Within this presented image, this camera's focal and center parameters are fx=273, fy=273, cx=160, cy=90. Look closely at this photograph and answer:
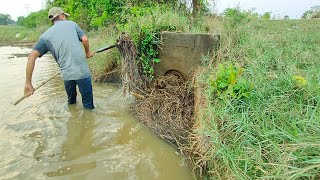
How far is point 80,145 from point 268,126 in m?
2.36

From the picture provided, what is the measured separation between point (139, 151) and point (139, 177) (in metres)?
0.59

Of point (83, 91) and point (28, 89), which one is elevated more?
point (28, 89)

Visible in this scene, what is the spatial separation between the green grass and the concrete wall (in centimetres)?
104

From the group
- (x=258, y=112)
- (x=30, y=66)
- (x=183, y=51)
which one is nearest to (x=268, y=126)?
(x=258, y=112)

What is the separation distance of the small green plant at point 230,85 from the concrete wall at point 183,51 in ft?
4.86

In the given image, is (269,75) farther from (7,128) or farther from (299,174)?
(7,128)

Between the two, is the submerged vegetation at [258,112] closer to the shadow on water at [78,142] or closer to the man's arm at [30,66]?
the shadow on water at [78,142]

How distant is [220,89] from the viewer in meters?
2.92

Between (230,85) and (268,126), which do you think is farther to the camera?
(230,85)

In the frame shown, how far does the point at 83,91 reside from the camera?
14.8 ft

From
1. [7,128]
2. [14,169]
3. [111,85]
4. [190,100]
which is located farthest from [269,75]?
[111,85]

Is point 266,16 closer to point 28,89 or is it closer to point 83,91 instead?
point 83,91

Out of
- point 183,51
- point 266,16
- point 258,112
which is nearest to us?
point 258,112

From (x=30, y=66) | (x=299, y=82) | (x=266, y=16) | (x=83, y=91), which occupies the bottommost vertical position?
(x=83, y=91)
